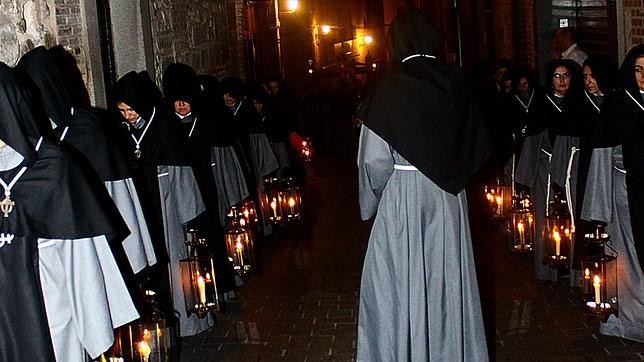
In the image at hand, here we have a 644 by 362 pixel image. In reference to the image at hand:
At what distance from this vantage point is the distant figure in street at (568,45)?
40.3ft

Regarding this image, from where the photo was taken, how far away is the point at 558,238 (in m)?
8.52

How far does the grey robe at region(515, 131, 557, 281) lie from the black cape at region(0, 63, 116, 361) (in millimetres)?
5279

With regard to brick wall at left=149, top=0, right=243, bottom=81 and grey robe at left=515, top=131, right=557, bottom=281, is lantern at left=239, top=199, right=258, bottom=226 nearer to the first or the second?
brick wall at left=149, top=0, right=243, bottom=81

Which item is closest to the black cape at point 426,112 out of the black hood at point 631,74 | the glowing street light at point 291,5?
the black hood at point 631,74

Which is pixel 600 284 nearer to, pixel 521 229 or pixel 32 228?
pixel 521 229

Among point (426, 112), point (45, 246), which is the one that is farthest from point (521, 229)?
point (45, 246)

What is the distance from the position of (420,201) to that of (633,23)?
4.96 meters

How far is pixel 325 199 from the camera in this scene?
53.9 ft

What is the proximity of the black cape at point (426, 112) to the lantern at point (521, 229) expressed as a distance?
3136 mm

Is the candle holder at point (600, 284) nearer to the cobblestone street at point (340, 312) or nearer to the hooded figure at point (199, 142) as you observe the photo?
the cobblestone street at point (340, 312)

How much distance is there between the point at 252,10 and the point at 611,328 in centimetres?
1342

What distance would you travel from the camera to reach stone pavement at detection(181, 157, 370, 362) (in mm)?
8422

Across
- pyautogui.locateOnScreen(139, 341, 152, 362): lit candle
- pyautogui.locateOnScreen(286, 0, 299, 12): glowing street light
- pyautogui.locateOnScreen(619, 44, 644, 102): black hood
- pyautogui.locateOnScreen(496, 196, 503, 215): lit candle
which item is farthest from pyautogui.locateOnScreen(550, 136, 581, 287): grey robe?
pyautogui.locateOnScreen(286, 0, 299, 12): glowing street light

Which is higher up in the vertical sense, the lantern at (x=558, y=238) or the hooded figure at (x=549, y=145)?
the hooded figure at (x=549, y=145)
